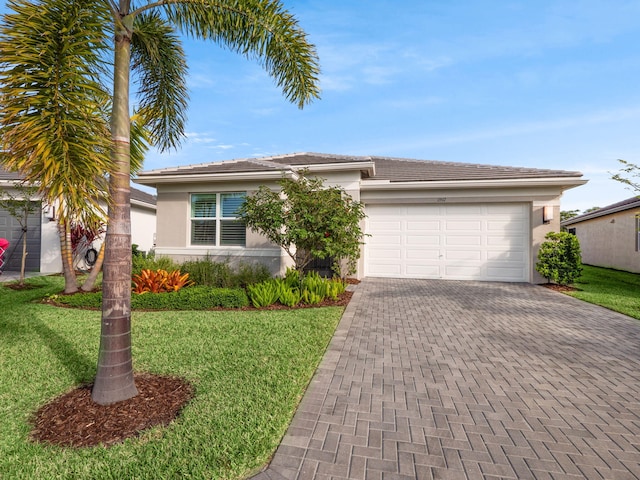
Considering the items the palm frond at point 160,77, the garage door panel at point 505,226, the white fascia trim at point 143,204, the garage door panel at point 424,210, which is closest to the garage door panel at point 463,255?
A: the garage door panel at point 505,226

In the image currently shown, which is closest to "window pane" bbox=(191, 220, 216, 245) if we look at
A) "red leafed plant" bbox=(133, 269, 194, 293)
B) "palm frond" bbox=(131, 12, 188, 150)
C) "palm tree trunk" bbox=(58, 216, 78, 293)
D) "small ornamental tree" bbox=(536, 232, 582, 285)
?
"red leafed plant" bbox=(133, 269, 194, 293)

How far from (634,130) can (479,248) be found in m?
7.29

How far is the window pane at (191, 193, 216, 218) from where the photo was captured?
34.4ft

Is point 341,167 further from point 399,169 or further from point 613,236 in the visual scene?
point 613,236

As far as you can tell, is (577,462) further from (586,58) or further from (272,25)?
(586,58)

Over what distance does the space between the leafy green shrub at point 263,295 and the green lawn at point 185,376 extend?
0.45 m

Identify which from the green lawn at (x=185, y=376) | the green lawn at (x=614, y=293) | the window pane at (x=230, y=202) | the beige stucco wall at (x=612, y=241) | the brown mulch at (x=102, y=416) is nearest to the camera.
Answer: the green lawn at (x=185, y=376)

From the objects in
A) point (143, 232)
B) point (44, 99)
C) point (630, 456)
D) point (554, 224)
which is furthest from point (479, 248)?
point (143, 232)

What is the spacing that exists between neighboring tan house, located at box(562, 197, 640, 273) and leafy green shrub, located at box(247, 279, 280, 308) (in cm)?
1451

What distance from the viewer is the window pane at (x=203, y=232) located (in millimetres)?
10438

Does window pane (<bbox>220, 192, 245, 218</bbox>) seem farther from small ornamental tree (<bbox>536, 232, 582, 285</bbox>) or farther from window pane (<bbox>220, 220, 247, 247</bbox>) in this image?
small ornamental tree (<bbox>536, 232, 582, 285</bbox>)

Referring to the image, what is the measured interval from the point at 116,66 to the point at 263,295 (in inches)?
202

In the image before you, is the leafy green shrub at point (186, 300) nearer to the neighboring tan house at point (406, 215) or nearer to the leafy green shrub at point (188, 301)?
the leafy green shrub at point (188, 301)

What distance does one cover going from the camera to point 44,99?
2.47 metres
